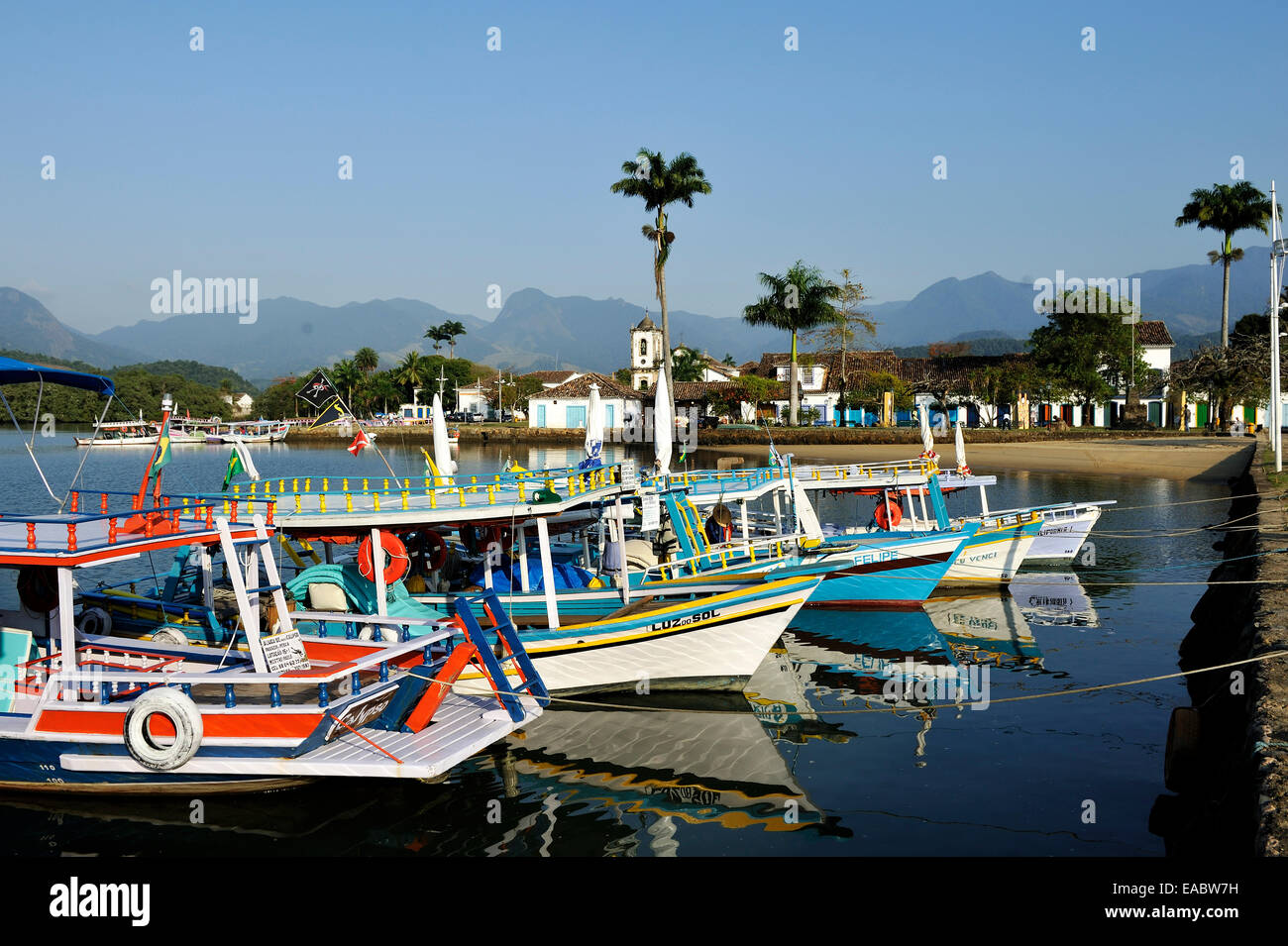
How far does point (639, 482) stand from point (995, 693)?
29.8 ft

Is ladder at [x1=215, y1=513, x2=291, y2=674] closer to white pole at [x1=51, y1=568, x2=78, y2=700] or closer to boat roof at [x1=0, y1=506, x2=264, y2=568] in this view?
boat roof at [x1=0, y1=506, x2=264, y2=568]

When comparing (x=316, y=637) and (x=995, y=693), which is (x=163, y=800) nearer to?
(x=316, y=637)

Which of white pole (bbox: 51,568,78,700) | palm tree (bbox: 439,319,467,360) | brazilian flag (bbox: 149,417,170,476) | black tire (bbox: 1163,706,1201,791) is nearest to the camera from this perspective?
white pole (bbox: 51,568,78,700)

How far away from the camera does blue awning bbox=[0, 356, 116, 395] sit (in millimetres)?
14016


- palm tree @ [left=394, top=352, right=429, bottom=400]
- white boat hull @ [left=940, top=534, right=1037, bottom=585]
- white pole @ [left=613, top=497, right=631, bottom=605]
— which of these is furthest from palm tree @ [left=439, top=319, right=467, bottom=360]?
white pole @ [left=613, top=497, right=631, bottom=605]

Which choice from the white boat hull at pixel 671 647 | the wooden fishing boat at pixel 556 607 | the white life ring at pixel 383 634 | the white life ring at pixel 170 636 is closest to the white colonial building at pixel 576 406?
the wooden fishing boat at pixel 556 607

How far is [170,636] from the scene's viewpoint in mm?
15117

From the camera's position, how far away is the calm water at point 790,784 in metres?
11.8

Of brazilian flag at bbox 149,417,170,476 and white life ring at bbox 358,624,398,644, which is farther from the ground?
brazilian flag at bbox 149,417,170,476

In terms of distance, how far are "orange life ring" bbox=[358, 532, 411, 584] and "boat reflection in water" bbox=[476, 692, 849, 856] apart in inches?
143

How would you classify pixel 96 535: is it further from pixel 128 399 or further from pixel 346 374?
pixel 128 399

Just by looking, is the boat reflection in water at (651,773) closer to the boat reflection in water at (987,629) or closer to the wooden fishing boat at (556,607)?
the wooden fishing boat at (556,607)

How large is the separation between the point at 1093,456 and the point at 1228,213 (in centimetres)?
3256

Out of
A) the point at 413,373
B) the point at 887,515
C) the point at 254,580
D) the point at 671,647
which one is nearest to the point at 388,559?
the point at 254,580
